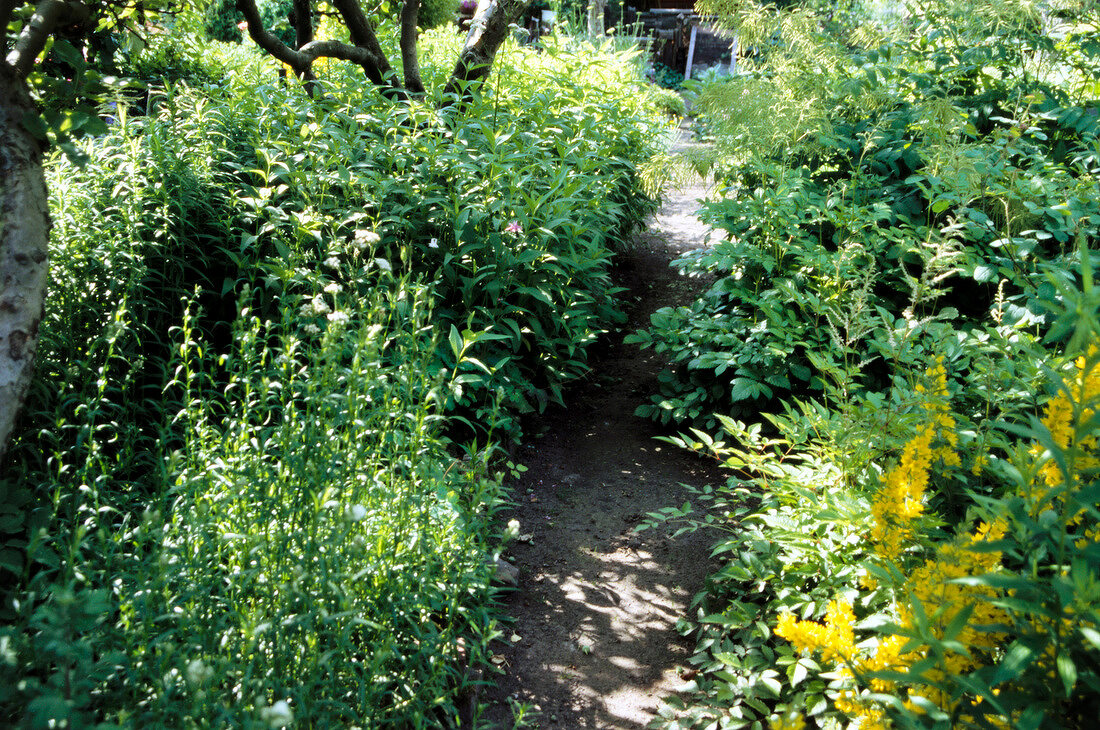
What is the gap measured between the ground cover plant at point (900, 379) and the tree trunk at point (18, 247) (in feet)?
6.58

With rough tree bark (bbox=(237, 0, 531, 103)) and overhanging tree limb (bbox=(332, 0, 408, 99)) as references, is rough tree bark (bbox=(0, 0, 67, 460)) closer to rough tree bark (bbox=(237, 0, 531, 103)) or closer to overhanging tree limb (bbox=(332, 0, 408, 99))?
rough tree bark (bbox=(237, 0, 531, 103))

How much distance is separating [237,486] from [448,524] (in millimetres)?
616

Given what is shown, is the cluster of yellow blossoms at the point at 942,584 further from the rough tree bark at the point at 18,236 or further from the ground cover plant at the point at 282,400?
the rough tree bark at the point at 18,236

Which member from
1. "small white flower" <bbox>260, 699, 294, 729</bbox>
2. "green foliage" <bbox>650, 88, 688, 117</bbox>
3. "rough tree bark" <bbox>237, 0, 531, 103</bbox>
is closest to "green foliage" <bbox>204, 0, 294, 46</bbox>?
"green foliage" <bbox>650, 88, 688, 117</bbox>

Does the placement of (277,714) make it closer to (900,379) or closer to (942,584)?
(942,584)

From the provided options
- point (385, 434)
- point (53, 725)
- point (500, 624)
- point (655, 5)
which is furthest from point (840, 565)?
point (655, 5)

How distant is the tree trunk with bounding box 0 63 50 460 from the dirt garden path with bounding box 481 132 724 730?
1.55 metres

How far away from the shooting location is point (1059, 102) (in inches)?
178

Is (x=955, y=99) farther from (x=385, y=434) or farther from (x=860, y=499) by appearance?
(x=385, y=434)

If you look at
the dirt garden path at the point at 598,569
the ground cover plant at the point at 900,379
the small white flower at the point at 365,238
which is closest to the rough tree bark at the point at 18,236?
the small white flower at the point at 365,238

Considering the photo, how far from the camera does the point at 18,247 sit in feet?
7.40

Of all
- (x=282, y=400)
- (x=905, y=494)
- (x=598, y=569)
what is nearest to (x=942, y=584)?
(x=905, y=494)

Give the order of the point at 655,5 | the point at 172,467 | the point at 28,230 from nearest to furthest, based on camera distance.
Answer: the point at 172,467
the point at 28,230
the point at 655,5

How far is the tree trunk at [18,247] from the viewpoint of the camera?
2.20 m
